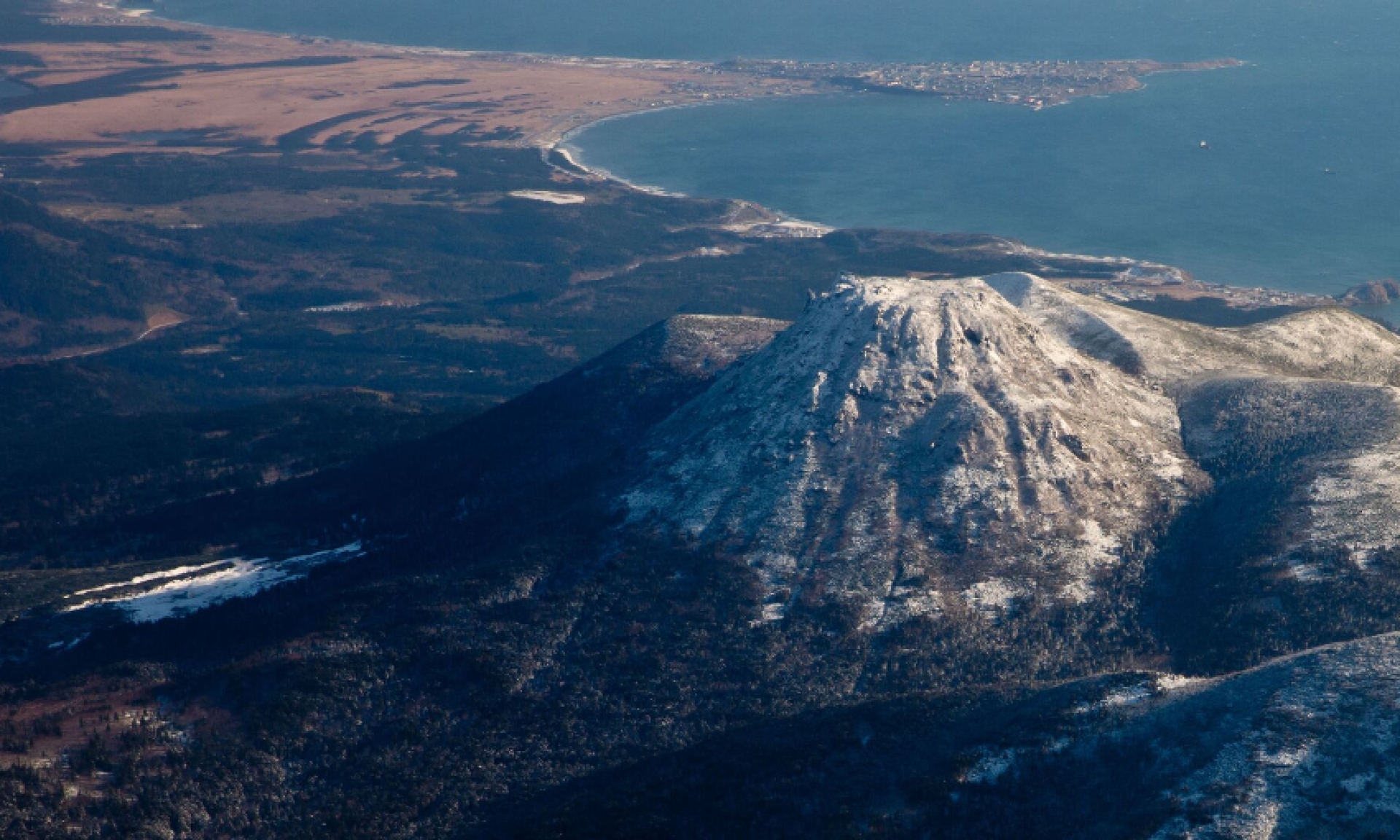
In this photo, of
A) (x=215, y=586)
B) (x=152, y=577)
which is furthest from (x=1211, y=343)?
(x=152, y=577)

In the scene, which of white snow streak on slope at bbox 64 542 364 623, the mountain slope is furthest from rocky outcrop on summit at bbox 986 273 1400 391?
white snow streak on slope at bbox 64 542 364 623

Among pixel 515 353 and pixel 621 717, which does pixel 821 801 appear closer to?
pixel 621 717

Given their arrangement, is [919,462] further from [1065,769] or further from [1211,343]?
[1211,343]

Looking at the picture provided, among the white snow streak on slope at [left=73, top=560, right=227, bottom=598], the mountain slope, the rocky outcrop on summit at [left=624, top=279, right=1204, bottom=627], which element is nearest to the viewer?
the mountain slope

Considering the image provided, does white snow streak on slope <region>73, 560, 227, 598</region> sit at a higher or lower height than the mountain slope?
lower

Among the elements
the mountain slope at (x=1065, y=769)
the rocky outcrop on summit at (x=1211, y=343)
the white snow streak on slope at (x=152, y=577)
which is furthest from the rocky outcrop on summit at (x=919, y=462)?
the white snow streak on slope at (x=152, y=577)

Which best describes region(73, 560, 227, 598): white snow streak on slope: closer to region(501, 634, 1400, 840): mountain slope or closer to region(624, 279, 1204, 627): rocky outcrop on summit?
region(624, 279, 1204, 627): rocky outcrop on summit
